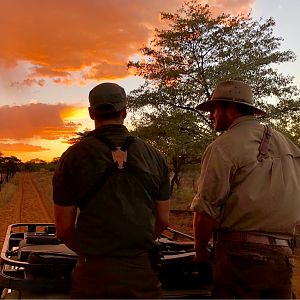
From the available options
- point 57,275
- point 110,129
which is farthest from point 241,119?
point 57,275

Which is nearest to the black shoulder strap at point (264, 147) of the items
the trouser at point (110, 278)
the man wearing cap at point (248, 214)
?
the man wearing cap at point (248, 214)

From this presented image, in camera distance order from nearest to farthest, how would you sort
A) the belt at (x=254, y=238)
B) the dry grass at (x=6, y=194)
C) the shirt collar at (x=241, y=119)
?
the belt at (x=254, y=238), the shirt collar at (x=241, y=119), the dry grass at (x=6, y=194)

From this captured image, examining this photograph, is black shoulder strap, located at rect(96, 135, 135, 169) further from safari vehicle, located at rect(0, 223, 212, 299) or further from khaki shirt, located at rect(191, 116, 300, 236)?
safari vehicle, located at rect(0, 223, 212, 299)

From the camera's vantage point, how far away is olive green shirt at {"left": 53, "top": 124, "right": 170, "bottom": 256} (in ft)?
7.98

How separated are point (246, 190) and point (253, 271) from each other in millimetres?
427

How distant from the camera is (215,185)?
8.98 ft

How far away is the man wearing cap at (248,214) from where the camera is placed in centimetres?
270

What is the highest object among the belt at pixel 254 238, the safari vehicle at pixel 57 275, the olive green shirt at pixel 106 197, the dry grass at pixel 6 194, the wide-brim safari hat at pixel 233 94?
the dry grass at pixel 6 194

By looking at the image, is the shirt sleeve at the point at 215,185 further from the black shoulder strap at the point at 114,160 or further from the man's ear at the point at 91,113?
the man's ear at the point at 91,113

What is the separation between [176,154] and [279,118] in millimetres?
3644

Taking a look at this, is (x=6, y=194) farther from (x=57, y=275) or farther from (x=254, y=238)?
(x=254, y=238)

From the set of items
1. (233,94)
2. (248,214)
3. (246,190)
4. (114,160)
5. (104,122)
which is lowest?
(248,214)

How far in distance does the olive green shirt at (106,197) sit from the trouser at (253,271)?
483 mm

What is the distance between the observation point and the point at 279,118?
1623 centimetres
